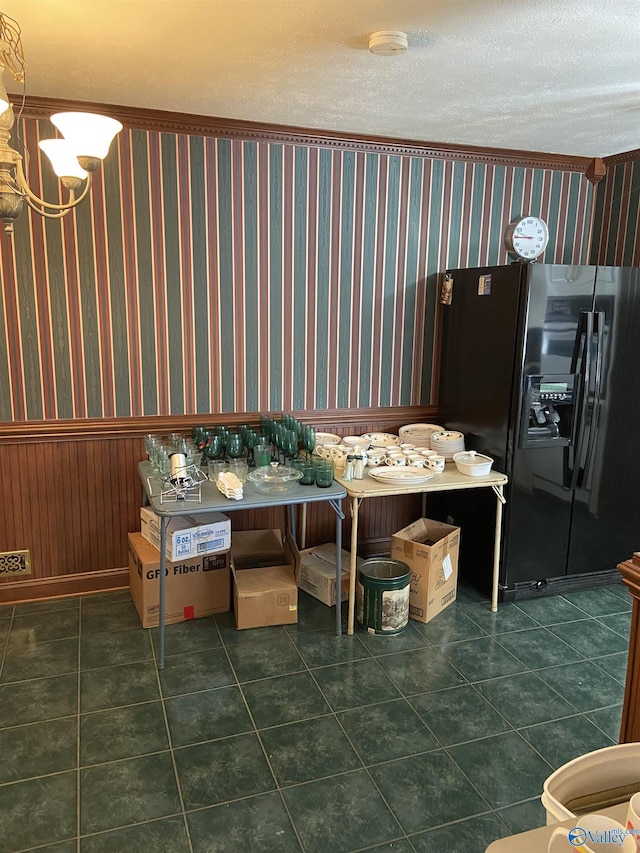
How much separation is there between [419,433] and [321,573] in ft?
3.44

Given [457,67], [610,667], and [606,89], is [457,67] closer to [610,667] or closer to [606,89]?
[606,89]

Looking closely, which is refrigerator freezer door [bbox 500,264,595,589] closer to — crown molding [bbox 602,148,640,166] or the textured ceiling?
the textured ceiling

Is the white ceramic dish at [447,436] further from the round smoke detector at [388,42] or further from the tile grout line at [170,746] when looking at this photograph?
the round smoke detector at [388,42]

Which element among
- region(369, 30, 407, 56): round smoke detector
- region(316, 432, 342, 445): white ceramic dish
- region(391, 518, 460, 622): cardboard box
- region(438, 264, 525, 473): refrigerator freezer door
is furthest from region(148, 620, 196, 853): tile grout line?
region(369, 30, 407, 56): round smoke detector

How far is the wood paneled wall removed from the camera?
3.38 metres

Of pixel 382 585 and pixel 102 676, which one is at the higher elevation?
pixel 382 585

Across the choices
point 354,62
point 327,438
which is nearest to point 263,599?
point 327,438

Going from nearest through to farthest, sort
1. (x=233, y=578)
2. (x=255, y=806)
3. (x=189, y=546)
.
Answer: (x=255, y=806)
(x=189, y=546)
(x=233, y=578)

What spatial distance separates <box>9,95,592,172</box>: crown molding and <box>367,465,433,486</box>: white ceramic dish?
183 centimetres

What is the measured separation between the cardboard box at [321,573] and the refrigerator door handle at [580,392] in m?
1.28

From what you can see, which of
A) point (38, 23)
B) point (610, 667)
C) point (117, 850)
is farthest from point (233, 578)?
point (38, 23)

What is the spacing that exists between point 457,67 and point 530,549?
2383 millimetres

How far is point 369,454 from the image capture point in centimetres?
353

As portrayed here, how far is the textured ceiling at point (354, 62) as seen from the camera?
7.02 feet
